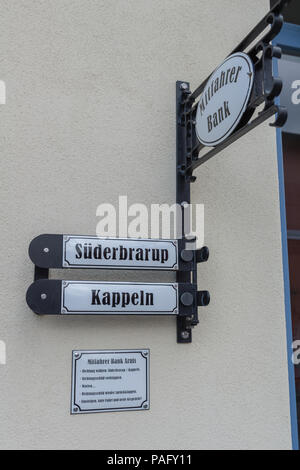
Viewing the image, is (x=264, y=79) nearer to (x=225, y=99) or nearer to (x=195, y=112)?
(x=225, y=99)

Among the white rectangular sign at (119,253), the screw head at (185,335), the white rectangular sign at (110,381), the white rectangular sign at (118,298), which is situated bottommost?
the white rectangular sign at (110,381)

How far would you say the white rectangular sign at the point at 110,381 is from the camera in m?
1.76

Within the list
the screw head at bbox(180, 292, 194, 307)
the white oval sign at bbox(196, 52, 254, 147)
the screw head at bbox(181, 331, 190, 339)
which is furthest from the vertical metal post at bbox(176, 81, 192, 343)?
the white oval sign at bbox(196, 52, 254, 147)

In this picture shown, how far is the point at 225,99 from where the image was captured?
1.54 meters

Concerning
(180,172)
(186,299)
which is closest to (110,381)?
(186,299)

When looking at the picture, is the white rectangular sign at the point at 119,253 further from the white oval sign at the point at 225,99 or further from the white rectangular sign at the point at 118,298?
the white oval sign at the point at 225,99

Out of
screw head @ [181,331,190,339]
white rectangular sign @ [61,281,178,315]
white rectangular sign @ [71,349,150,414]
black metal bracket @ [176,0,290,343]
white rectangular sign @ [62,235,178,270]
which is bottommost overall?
white rectangular sign @ [71,349,150,414]

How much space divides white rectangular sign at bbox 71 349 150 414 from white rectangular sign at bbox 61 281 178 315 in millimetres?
210

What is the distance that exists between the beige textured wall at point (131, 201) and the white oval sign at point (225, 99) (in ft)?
1.32

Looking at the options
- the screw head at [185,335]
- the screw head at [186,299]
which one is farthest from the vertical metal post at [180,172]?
the screw head at [186,299]

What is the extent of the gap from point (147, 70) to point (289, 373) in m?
1.60

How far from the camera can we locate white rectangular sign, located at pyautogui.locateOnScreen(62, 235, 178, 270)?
1.75 meters

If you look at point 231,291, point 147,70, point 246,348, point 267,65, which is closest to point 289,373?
point 246,348

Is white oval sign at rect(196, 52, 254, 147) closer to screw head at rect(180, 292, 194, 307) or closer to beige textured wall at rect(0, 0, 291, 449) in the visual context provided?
beige textured wall at rect(0, 0, 291, 449)
